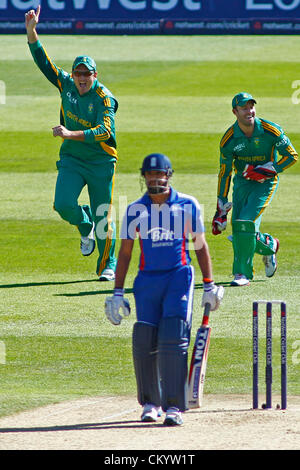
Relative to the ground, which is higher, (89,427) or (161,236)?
(161,236)

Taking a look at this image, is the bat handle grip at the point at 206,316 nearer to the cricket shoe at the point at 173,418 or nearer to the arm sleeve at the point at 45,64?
the cricket shoe at the point at 173,418

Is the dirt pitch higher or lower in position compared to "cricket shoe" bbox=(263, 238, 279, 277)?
lower

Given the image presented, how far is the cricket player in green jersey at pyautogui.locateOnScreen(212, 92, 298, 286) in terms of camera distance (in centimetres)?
1130

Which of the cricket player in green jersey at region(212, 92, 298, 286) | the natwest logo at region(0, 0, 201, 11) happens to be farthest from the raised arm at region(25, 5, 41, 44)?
the natwest logo at region(0, 0, 201, 11)

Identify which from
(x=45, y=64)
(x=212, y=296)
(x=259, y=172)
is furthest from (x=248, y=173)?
(x=212, y=296)

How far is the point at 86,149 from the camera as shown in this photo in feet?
37.5

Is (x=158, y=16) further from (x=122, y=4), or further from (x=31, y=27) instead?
(x=31, y=27)

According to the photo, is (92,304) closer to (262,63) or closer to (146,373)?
(146,373)

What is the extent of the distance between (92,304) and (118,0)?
649 inches

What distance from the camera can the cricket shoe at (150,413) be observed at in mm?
7031

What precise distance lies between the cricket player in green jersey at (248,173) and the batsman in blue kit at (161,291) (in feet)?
13.6

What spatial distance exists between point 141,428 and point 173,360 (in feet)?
1.56

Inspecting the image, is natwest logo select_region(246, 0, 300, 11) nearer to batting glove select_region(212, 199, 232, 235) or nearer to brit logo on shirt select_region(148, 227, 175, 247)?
batting glove select_region(212, 199, 232, 235)

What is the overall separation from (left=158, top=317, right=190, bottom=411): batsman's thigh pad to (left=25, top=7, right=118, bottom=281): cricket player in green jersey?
175 inches
